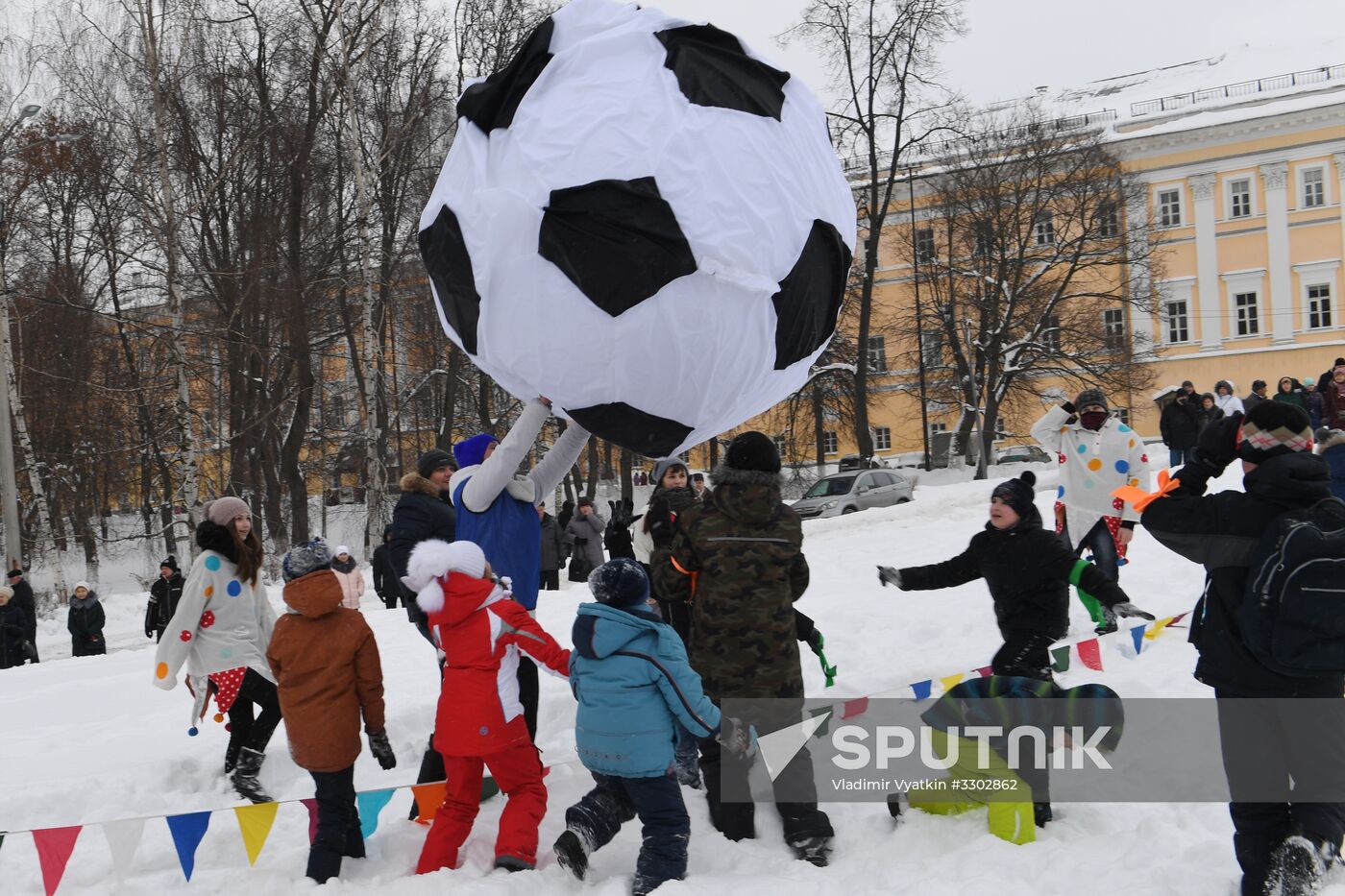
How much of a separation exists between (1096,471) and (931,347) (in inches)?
1241

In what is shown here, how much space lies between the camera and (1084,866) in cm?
424

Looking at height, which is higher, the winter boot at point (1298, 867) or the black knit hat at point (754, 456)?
the black knit hat at point (754, 456)

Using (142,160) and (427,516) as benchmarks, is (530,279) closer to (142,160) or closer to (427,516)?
(427,516)

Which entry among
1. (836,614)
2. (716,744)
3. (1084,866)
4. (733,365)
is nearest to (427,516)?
(716,744)

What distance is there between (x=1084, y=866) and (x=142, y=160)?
66.1ft

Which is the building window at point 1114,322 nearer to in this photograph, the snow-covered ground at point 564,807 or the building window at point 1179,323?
the building window at point 1179,323

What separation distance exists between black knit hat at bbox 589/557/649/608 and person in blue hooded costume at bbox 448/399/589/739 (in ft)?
2.27

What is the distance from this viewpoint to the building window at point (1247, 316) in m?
43.5

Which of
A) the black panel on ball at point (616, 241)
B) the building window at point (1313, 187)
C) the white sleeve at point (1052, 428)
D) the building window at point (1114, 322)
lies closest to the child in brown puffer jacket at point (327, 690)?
the black panel on ball at point (616, 241)

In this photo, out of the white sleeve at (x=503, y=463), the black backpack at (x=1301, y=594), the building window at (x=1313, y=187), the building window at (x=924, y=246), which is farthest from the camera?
the building window at (x=1313, y=187)

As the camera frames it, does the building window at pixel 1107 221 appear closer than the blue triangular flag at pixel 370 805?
No

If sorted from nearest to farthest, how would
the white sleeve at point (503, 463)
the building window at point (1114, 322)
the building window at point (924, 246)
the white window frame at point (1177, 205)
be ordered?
the white sleeve at point (503, 463) < the building window at point (924, 246) < the building window at point (1114, 322) < the white window frame at point (1177, 205)

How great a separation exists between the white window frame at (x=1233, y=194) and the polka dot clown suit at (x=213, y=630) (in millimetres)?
45927

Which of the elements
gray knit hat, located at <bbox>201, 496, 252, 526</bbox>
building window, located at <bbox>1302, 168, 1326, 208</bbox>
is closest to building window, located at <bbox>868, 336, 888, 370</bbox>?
building window, located at <bbox>1302, 168, 1326, 208</bbox>
